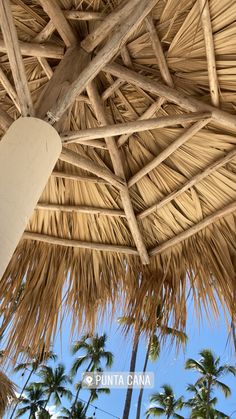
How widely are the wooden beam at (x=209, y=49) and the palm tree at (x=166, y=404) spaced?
1883 centimetres

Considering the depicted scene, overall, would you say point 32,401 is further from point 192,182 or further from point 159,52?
point 159,52

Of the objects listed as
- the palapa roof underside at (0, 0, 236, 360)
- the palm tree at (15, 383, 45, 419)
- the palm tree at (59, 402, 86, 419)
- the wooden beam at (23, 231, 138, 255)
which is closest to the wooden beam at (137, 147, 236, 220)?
the palapa roof underside at (0, 0, 236, 360)

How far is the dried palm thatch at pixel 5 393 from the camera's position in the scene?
5915mm

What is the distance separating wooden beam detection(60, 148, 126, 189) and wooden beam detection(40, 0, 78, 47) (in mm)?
638

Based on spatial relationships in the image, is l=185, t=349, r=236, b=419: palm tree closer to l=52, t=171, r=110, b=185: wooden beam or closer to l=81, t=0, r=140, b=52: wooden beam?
l=52, t=171, r=110, b=185: wooden beam

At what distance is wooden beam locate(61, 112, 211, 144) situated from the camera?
6.97 feet

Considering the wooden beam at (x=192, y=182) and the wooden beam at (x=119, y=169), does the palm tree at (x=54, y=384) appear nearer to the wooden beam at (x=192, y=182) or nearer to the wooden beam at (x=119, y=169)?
the wooden beam at (x=119, y=169)

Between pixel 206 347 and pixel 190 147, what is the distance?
1730cm

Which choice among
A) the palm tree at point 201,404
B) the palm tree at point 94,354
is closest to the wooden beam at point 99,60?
the palm tree at point 201,404

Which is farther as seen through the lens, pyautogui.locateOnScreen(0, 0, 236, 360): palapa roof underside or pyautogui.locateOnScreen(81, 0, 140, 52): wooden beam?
pyautogui.locateOnScreen(0, 0, 236, 360): palapa roof underside

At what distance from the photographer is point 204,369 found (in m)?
17.7

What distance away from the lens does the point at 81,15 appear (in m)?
2.47

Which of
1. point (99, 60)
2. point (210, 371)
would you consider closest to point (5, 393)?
point (99, 60)

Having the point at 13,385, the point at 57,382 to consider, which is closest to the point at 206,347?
the point at 57,382
